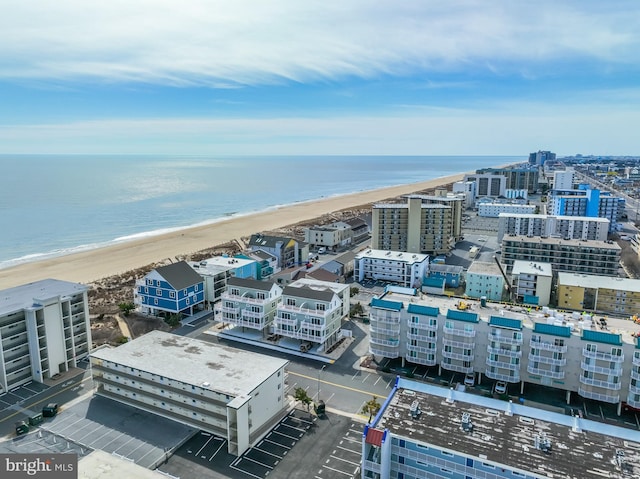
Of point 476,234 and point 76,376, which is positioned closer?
point 76,376

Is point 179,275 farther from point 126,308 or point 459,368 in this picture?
point 459,368

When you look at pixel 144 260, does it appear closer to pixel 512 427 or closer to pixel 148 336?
pixel 148 336

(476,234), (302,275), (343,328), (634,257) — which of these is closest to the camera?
(343,328)

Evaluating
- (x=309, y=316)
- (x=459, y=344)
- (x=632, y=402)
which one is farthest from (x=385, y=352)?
(x=632, y=402)

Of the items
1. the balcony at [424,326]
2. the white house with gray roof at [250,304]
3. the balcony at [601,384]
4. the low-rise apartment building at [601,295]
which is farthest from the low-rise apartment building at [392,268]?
the balcony at [601,384]

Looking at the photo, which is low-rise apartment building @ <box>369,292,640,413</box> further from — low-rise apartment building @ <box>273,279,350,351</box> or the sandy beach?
the sandy beach

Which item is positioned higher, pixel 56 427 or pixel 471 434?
pixel 471 434

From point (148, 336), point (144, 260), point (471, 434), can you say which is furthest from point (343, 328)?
point (144, 260)
